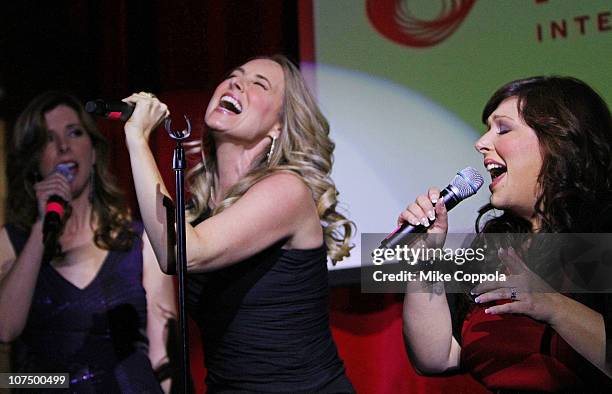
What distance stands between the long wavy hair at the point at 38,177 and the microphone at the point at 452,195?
108 cm

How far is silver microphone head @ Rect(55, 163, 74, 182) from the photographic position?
2463mm

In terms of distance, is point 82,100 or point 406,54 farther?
point 82,100

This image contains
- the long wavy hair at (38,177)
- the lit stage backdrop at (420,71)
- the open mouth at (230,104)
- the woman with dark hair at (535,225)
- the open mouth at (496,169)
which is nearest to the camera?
the woman with dark hair at (535,225)

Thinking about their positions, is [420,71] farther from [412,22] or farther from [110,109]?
[110,109]

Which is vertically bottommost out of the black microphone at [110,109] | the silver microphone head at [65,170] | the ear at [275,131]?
the silver microphone head at [65,170]

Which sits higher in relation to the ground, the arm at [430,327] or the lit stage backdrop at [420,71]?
the lit stage backdrop at [420,71]

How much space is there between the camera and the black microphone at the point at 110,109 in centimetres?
158

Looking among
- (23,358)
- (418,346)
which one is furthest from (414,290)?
(23,358)

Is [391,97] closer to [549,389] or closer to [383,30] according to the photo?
[383,30]

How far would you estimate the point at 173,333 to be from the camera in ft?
7.68

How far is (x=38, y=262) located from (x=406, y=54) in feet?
4.46

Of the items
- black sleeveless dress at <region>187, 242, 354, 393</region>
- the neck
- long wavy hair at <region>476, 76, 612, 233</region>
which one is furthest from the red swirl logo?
black sleeveless dress at <region>187, 242, 354, 393</region>

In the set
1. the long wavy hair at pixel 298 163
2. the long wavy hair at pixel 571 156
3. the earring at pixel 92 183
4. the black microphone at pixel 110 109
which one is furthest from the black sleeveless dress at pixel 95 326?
the long wavy hair at pixel 571 156

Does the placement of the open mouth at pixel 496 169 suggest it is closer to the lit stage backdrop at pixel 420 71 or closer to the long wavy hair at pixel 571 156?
the long wavy hair at pixel 571 156
